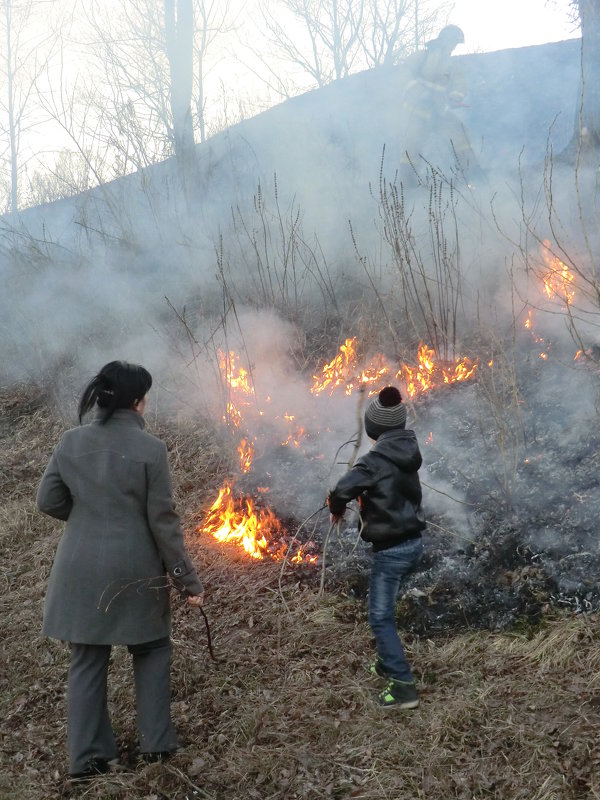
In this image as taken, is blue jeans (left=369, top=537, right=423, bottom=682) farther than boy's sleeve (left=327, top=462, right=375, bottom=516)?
Yes

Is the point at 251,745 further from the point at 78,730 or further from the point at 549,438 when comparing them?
the point at 549,438

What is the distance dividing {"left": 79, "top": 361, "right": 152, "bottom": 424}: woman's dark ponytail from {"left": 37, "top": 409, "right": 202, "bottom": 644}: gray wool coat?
0.05 m

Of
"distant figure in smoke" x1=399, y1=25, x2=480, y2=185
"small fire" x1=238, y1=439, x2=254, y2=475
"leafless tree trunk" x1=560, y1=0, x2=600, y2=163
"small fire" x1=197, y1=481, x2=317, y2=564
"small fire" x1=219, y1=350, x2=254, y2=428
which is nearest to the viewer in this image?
"small fire" x1=197, y1=481, x2=317, y2=564

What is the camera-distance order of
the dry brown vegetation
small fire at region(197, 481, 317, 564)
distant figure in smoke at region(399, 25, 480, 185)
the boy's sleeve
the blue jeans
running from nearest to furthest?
the dry brown vegetation → the boy's sleeve → the blue jeans → small fire at region(197, 481, 317, 564) → distant figure in smoke at region(399, 25, 480, 185)

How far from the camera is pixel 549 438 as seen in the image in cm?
556

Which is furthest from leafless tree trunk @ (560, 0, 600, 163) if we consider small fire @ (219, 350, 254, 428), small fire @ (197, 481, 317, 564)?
small fire @ (197, 481, 317, 564)

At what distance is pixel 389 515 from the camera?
138 inches

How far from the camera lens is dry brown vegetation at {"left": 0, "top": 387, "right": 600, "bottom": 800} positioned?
3.02 meters

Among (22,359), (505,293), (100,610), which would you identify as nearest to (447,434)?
(505,293)

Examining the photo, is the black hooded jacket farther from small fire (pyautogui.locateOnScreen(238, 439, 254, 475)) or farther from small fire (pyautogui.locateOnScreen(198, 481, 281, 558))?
small fire (pyautogui.locateOnScreen(238, 439, 254, 475))

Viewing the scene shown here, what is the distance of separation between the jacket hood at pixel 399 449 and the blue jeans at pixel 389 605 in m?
0.41

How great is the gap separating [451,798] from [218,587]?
248cm

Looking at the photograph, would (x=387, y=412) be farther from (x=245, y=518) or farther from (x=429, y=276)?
(x=429, y=276)

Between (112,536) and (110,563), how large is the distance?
121mm
